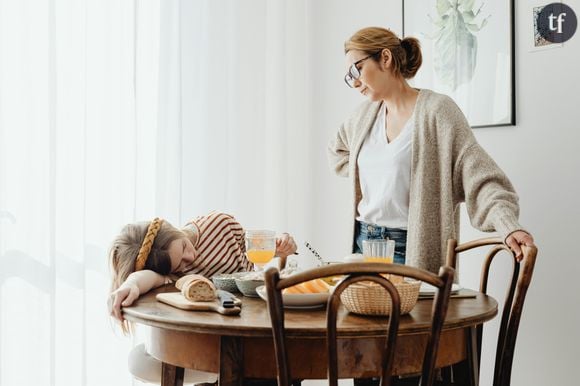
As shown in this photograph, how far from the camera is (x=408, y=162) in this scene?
2.31 meters

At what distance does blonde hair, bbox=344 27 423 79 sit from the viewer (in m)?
2.34

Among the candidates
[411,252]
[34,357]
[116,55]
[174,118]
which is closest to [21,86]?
[116,55]

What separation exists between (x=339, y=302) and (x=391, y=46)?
4.40 ft

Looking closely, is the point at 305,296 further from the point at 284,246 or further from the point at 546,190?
the point at 546,190

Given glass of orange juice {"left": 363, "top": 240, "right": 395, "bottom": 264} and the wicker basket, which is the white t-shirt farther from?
the wicker basket

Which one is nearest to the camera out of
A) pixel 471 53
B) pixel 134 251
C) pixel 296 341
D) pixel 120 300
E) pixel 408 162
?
pixel 296 341

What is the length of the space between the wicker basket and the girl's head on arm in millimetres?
731

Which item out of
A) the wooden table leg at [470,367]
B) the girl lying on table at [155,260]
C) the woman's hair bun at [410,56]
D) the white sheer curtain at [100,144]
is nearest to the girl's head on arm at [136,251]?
the girl lying on table at [155,260]

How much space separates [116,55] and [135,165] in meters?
0.43

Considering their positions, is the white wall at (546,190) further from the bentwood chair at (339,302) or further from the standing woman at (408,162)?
the bentwood chair at (339,302)

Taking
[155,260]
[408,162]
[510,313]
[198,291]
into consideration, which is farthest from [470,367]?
[155,260]

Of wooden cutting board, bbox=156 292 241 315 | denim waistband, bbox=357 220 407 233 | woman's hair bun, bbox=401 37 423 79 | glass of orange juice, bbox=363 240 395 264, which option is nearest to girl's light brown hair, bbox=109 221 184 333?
wooden cutting board, bbox=156 292 241 315

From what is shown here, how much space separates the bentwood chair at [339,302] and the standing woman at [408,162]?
86 cm

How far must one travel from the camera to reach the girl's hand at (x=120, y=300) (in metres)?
1.65
